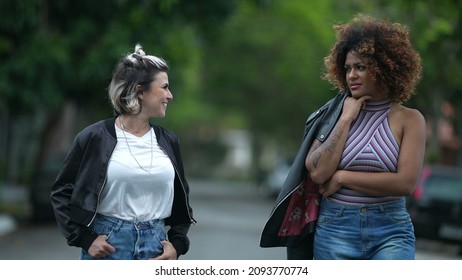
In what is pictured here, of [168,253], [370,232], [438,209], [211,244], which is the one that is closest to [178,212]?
[168,253]

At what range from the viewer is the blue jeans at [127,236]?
473 cm

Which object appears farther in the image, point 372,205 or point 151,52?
point 151,52

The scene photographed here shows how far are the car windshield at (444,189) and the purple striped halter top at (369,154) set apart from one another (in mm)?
12335

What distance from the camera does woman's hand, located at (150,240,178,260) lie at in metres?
4.78

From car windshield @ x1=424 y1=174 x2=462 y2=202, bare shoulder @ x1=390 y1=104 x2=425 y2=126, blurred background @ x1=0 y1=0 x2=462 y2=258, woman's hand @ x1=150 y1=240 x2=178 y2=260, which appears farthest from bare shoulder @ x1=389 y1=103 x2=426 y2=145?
car windshield @ x1=424 y1=174 x2=462 y2=202

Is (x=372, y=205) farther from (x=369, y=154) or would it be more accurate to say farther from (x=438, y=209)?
(x=438, y=209)

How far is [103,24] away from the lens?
2048cm

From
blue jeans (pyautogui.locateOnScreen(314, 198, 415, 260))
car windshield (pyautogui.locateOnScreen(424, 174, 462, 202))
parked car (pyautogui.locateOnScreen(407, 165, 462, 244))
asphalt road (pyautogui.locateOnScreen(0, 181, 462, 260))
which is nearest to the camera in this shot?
blue jeans (pyautogui.locateOnScreen(314, 198, 415, 260))

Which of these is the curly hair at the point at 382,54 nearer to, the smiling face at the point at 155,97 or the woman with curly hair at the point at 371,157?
the woman with curly hair at the point at 371,157

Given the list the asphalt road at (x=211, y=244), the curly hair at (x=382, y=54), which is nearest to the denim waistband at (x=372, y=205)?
the curly hair at (x=382, y=54)

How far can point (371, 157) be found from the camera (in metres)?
4.68

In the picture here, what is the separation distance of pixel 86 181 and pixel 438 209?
12.8 meters

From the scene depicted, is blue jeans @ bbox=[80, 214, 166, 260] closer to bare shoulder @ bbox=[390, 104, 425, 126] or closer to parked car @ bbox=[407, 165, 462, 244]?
bare shoulder @ bbox=[390, 104, 425, 126]

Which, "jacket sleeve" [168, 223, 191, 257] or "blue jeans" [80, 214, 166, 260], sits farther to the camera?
"jacket sleeve" [168, 223, 191, 257]
